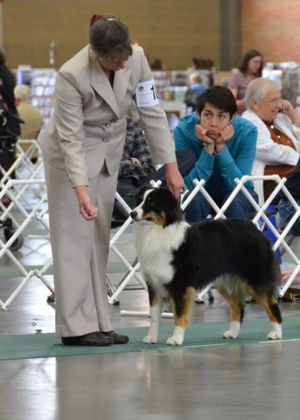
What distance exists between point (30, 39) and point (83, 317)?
16.8 meters

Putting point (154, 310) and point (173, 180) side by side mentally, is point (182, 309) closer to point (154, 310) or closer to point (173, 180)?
point (154, 310)

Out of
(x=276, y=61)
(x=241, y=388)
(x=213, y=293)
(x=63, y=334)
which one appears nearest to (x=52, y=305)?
(x=213, y=293)

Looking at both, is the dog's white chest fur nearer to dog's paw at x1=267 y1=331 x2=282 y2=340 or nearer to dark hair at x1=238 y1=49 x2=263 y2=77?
dog's paw at x1=267 y1=331 x2=282 y2=340

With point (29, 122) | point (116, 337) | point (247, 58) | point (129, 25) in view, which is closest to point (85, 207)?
point (116, 337)

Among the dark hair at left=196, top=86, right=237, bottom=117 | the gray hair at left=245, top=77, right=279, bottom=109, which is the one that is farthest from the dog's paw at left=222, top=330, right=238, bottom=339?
the gray hair at left=245, top=77, right=279, bottom=109

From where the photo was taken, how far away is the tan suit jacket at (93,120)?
13.9 feet

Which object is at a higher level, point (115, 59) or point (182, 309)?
point (115, 59)

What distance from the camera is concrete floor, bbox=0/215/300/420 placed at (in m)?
3.39

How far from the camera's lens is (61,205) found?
14.4 feet

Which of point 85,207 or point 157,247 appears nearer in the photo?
point 85,207

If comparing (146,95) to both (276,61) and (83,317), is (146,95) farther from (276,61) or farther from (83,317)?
(276,61)

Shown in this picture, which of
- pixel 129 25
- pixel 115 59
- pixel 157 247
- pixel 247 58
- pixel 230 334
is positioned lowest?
pixel 129 25

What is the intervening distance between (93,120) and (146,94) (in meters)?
0.23

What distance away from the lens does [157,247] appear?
4.42 metres
